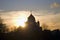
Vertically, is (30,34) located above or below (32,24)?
below

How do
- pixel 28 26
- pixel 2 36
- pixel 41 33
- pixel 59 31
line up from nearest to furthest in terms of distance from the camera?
1. pixel 2 36
2. pixel 41 33
3. pixel 28 26
4. pixel 59 31

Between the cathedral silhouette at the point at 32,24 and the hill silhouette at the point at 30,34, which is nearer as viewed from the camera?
the hill silhouette at the point at 30,34

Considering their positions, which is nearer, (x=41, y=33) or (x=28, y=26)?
(x=41, y=33)

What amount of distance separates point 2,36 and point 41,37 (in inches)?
374

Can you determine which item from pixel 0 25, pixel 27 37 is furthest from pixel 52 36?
pixel 0 25

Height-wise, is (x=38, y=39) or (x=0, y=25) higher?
(x=0, y=25)

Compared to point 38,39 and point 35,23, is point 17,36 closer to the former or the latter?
point 38,39

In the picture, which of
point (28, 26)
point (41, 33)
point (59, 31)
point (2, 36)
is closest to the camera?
point (2, 36)

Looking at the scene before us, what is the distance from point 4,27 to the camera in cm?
7312

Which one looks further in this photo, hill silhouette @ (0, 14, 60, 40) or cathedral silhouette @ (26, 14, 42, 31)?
cathedral silhouette @ (26, 14, 42, 31)

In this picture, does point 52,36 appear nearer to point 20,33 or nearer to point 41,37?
point 41,37

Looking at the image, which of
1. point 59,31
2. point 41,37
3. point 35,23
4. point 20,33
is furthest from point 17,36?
point 59,31

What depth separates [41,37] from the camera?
63031 mm

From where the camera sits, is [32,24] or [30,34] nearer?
[30,34]
